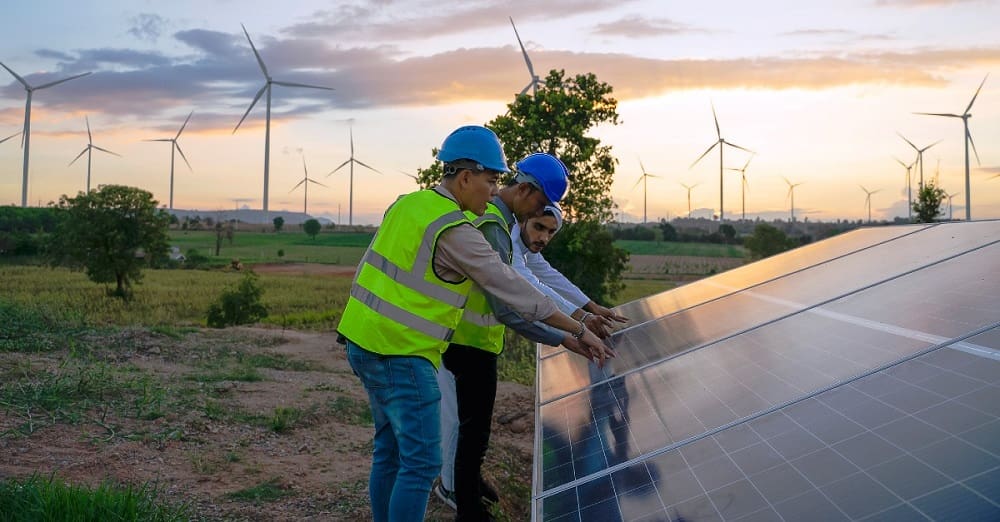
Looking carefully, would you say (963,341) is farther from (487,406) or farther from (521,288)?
(487,406)

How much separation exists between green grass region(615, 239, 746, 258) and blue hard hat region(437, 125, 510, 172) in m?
69.5

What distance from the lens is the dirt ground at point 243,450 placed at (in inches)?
265

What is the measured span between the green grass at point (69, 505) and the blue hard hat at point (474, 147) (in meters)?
3.12

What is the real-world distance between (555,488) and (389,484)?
934 mm

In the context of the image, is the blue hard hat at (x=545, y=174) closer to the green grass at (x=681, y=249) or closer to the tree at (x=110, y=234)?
the tree at (x=110, y=234)

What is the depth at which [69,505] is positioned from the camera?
5.21m

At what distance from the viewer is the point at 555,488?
429 cm

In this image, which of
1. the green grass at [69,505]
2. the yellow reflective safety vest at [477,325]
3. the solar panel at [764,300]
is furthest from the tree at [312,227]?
the yellow reflective safety vest at [477,325]

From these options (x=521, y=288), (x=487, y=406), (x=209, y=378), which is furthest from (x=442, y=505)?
(x=209, y=378)

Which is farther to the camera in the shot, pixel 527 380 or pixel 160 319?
pixel 160 319

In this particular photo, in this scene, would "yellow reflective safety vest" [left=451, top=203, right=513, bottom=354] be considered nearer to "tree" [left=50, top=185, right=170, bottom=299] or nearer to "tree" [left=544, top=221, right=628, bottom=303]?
"tree" [left=544, top=221, right=628, bottom=303]

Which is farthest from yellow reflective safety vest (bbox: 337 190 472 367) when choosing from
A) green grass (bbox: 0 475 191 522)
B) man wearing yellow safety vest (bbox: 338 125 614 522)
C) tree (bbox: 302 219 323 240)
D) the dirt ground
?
tree (bbox: 302 219 323 240)

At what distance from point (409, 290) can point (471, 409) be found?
56.2 inches

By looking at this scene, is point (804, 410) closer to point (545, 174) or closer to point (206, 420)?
point (545, 174)
